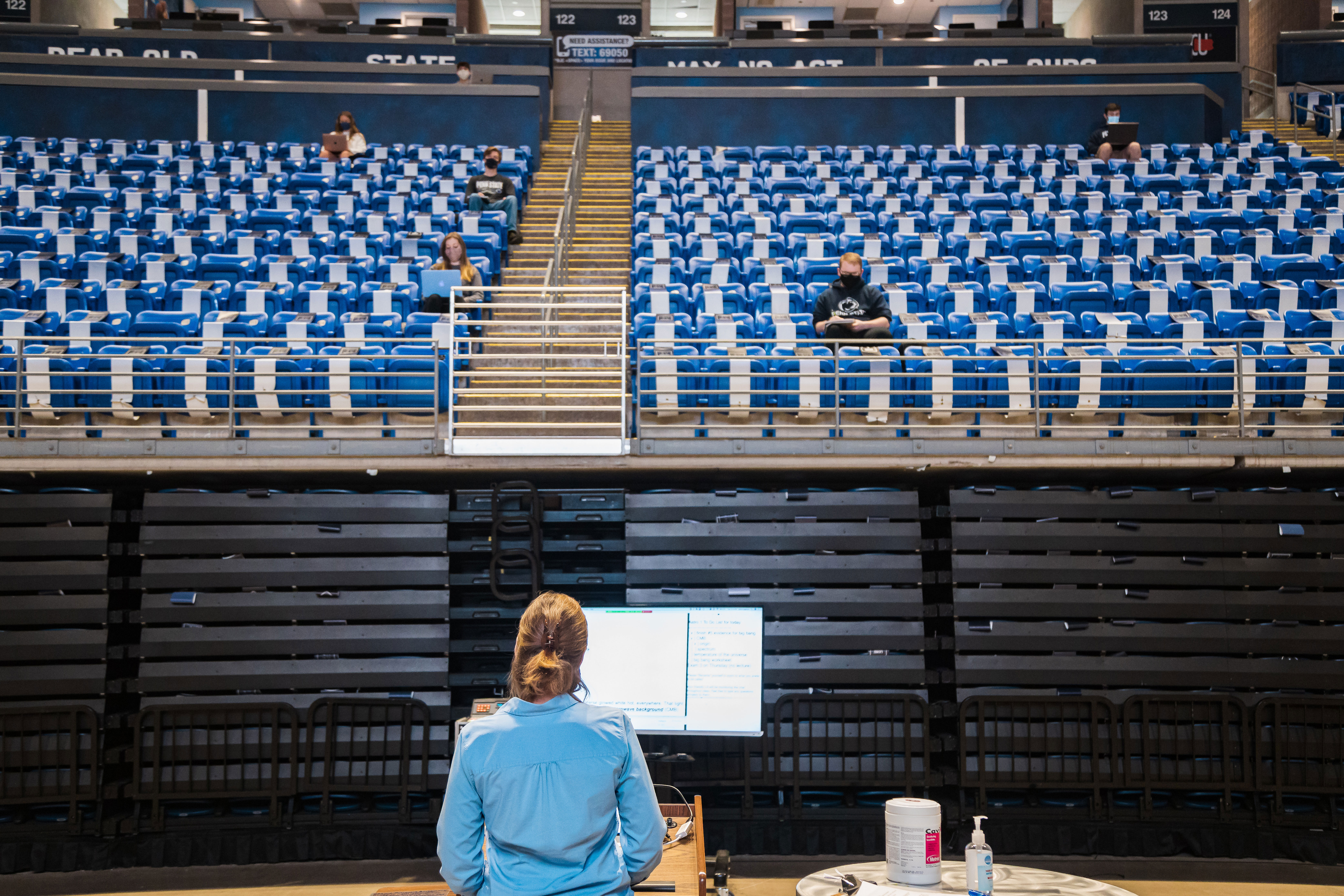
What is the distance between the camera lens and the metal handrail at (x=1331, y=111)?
15.1 metres

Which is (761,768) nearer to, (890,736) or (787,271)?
(890,736)

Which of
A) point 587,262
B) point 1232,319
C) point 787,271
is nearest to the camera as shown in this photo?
→ point 1232,319

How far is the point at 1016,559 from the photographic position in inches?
243

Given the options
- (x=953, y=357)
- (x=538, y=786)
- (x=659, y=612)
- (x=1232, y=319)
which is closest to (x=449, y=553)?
(x=659, y=612)

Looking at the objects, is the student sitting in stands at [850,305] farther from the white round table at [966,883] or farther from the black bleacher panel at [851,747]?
the white round table at [966,883]

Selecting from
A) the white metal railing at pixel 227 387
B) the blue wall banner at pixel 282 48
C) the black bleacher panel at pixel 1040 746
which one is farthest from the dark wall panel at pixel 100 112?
the black bleacher panel at pixel 1040 746

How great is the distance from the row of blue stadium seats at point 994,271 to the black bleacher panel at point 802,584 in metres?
2.96

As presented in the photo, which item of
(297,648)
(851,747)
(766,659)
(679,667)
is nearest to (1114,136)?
(766,659)

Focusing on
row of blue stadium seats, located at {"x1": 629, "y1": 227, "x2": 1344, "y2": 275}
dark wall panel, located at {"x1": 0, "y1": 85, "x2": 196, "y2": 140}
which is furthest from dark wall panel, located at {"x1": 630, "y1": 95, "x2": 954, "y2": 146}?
dark wall panel, located at {"x1": 0, "y1": 85, "x2": 196, "y2": 140}

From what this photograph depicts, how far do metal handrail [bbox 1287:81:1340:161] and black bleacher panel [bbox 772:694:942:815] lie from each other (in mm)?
12338

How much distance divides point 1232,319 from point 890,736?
426cm

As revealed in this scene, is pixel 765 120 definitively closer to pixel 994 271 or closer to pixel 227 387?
pixel 994 271

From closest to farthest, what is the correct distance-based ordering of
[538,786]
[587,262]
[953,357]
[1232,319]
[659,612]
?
[538,786]
[659,612]
[953,357]
[1232,319]
[587,262]

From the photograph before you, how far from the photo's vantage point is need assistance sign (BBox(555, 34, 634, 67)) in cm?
1789
